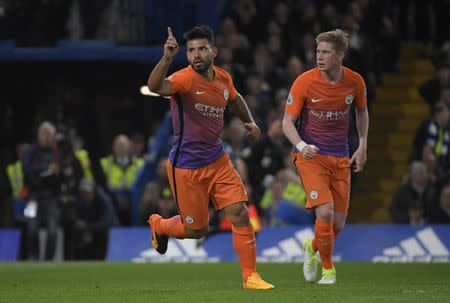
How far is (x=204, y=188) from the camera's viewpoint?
1246 centimetres

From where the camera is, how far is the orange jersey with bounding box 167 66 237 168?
1212 centimetres

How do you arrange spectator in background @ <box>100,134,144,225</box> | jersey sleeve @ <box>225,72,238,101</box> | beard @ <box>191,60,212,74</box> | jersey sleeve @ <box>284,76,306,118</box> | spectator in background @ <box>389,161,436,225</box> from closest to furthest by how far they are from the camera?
beard @ <box>191,60,212,74</box>, jersey sleeve @ <box>225,72,238,101</box>, jersey sleeve @ <box>284,76,306,118</box>, spectator in background @ <box>389,161,436,225</box>, spectator in background @ <box>100,134,144,225</box>

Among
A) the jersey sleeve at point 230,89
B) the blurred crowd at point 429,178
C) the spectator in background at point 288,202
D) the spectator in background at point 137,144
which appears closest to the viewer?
the jersey sleeve at point 230,89

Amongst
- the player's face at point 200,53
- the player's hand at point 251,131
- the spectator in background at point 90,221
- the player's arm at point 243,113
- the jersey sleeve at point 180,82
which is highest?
the player's face at point 200,53

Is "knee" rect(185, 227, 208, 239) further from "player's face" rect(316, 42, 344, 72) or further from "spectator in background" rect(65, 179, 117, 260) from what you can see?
"spectator in background" rect(65, 179, 117, 260)

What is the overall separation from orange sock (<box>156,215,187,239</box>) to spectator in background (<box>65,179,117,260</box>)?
8946mm

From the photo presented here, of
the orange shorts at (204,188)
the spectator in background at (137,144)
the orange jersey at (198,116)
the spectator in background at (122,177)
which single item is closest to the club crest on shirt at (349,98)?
the orange jersey at (198,116)

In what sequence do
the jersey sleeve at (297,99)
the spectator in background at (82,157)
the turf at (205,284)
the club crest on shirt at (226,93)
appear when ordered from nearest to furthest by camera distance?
the turf at (205,284)
the club crest on shirt at (226,93)
the jersey sleeve at (297,99)
the spectator in background at (82,157)

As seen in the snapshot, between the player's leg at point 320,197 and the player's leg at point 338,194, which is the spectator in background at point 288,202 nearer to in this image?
the player's leg at point 338,194

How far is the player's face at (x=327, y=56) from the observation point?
1306 cm

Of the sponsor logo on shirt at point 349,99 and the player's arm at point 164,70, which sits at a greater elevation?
the player's arm at point 164,70

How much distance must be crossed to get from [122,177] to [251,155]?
9.52ft

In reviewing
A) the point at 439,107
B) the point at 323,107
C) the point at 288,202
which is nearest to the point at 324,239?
the point at 323,107

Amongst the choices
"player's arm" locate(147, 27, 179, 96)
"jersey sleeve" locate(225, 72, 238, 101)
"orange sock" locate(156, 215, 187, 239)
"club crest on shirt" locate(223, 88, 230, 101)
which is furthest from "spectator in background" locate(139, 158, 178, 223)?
"player's arm" locate(147, 27, 179, 96)
